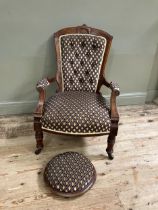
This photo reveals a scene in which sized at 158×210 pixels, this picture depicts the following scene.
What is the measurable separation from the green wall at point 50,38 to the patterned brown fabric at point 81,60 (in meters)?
0.19

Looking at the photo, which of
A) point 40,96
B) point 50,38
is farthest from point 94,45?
point 40,96

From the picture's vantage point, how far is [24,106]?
2736 mm

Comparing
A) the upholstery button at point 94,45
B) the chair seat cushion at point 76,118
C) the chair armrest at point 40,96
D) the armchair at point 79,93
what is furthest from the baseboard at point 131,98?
the chair armrest at point 40,96

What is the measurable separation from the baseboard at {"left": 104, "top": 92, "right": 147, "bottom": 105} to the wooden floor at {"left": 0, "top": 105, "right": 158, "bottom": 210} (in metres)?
0.37

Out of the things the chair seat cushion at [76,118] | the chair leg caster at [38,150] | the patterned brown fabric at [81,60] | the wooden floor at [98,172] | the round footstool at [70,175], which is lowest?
the wooden floor at [98,172]

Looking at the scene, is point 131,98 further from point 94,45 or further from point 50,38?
point 50,38

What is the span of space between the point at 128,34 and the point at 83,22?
52cm

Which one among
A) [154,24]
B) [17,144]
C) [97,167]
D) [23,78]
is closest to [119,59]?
[154,24]

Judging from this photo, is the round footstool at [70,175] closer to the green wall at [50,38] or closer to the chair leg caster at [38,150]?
the chair leg caster at [38,150]

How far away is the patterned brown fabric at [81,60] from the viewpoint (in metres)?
2.33

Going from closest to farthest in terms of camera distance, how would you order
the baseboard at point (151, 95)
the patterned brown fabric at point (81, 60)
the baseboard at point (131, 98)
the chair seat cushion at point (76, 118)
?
the chair seat cushion at point (76, 118) → the patterned brown fabric at point (81, 60) → the baseboard at point (131, 98) → the baseboard at point (151, 95)

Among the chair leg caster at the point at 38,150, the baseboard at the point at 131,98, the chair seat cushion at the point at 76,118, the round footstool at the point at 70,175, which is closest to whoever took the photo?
the round footstool at the point at 70,175

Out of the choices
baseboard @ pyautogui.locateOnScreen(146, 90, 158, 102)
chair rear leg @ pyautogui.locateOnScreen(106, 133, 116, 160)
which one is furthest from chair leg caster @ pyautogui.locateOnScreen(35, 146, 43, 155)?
baseboard @ pyautogui.locateOnScreen(146, 90, 158, 102)

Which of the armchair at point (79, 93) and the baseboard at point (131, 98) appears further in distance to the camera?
the baseboard at point (131, 98)
